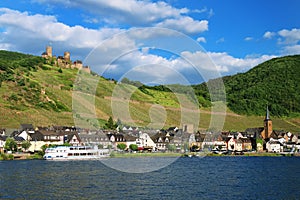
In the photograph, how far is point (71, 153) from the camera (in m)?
97.2

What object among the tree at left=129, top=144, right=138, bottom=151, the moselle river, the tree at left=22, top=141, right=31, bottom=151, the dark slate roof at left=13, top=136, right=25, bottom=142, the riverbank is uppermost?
the dark slate roof at left=13, top=136, right=25, bottom=142

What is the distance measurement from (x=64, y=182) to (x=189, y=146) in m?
91.2

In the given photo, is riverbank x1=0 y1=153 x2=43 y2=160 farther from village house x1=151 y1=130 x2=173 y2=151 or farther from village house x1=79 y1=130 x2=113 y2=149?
village house x1=151 y1=130 x2=173 y2=151

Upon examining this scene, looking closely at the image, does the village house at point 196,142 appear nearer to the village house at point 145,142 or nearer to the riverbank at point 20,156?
the village house at point 145,142

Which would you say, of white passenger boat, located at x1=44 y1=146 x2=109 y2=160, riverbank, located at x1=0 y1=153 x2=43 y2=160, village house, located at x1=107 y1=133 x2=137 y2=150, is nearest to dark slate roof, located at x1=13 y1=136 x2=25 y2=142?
riverbank, located at x1=0 y1=153 x2=43 y2=160

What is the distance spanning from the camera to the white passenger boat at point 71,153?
95.4m

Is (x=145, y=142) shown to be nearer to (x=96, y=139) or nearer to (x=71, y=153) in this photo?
(x=96, y=139)

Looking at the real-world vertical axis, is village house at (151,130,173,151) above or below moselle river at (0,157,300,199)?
above

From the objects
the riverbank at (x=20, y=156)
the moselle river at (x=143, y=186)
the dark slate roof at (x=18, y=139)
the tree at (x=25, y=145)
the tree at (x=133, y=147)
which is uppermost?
the dark slate roof at (x=18, y=139)

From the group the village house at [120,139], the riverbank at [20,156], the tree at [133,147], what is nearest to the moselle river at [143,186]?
the riverbank at [20,156]

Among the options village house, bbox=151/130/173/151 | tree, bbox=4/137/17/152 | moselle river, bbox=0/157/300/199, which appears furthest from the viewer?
village house, bbox=151/130/173/151

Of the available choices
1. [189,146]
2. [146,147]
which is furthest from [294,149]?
[146,147]

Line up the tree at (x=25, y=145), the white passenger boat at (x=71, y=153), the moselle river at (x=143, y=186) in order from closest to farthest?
the moselle river at (x=143, y=186), the white passenger boat at (x=71, y=153), the tree at (x=25, y=145)

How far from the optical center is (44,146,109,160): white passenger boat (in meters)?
95.4
